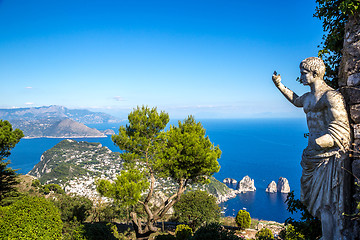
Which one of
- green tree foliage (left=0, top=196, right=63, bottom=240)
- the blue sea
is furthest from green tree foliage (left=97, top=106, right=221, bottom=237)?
the blue sea

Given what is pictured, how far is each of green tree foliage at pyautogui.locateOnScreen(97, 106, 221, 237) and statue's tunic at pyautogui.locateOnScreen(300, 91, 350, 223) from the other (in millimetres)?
6570

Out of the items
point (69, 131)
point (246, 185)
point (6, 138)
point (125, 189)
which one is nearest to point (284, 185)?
point (246, 185)

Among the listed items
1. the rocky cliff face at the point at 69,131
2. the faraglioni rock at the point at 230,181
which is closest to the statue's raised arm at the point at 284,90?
the faraglioni rock at the point at 230,181

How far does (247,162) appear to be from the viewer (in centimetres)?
8888

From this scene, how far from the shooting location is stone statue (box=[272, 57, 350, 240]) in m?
2.64

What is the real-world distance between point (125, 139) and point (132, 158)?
1.00 meters

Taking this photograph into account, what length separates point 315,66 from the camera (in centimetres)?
297

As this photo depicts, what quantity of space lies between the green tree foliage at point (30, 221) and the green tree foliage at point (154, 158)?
2.24 metres

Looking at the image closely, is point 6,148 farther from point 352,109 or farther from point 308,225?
point 352,109

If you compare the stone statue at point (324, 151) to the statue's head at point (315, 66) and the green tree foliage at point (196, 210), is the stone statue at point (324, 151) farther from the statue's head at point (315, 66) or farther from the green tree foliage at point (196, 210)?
the green tree foliage at point (196, 210)

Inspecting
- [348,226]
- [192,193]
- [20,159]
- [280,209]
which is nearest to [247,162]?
[280,209]

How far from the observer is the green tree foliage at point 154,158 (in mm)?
8789

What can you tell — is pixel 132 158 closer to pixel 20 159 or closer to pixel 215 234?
pixel 215 234

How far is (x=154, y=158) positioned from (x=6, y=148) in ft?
33.0
